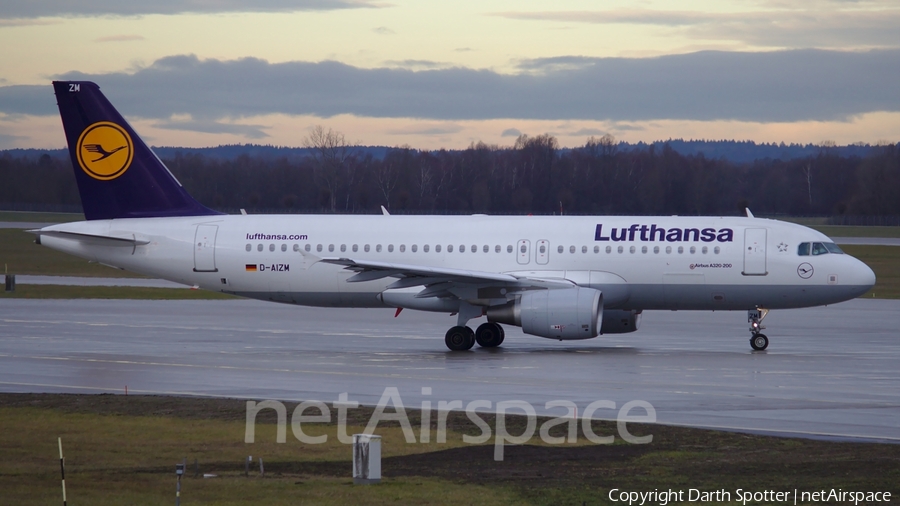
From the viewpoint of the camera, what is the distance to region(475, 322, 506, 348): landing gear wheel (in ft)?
95.9

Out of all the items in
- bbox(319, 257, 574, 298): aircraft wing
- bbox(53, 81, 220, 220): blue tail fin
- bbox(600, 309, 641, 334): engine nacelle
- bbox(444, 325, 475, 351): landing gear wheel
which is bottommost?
bbox(444, 325, 475, 351): landing gear wheel

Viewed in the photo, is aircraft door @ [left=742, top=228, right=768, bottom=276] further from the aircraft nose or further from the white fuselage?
the aircraft nose

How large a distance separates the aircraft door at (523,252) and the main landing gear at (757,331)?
619cm

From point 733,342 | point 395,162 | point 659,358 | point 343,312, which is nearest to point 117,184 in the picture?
point 343,312

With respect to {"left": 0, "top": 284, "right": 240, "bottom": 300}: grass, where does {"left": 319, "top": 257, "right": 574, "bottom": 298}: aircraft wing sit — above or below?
above

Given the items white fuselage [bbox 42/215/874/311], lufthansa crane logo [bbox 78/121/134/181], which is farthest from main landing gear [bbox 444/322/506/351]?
lufthansa crane logo [bbox 78/121/134/181]

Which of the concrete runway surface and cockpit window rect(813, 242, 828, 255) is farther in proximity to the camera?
cockpit window rect(813, 242, 828, 255)

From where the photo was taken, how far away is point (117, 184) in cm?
3128

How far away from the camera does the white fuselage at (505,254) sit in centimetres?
2861

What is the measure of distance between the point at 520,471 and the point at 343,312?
28538mm

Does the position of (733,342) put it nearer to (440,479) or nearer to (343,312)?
(343,312)

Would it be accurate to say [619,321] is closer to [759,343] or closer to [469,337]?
[759,343]

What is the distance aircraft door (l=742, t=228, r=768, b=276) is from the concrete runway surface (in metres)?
2.11

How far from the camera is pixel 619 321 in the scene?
29547 mm
